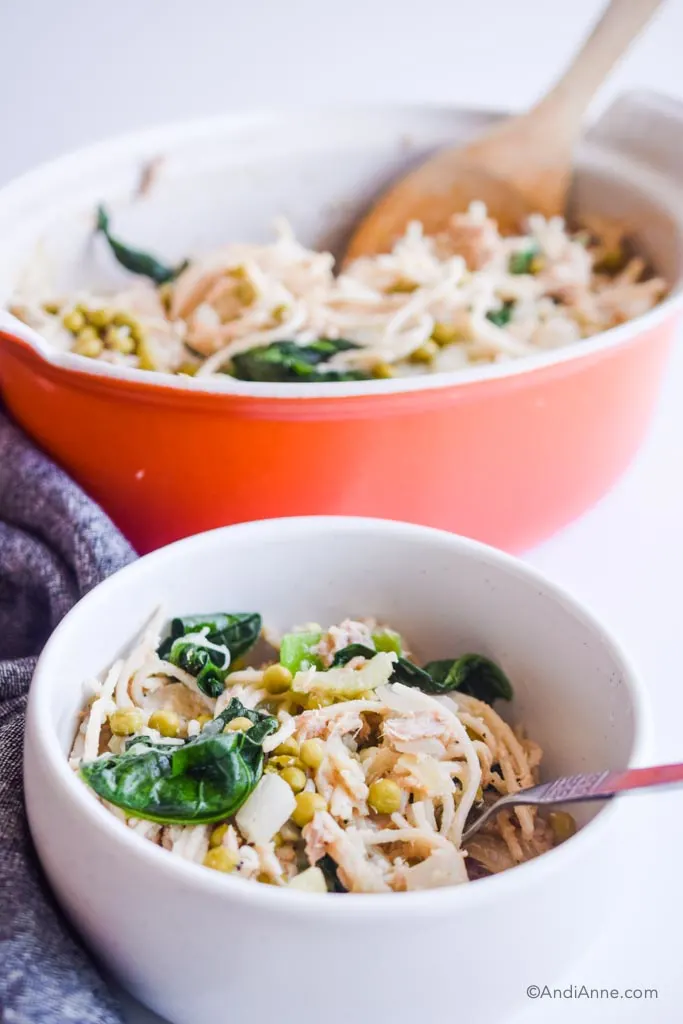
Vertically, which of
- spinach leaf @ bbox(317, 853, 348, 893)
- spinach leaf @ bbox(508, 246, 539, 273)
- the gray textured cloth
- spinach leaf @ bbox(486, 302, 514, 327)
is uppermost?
spinach leaf @ bbox(508, 246, 539, 273)

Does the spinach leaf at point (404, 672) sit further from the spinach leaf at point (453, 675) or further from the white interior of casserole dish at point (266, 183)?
the white interior of casserole dish at point (266, 183)

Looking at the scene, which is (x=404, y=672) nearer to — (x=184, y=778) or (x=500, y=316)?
(x=184, y=778)

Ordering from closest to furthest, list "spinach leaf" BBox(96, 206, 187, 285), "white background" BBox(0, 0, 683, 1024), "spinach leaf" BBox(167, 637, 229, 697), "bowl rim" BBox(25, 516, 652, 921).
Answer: "bowl rim" BBox(25, 516, 652, 921)
"spinach leaf" BBox(167, 637, 229, 697)
"spinach leaf" BBox(96, 206, 187, 285)
"white background" BBox(0, 0, 683, 1024)

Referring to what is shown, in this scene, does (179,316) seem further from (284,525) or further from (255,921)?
(255,921)

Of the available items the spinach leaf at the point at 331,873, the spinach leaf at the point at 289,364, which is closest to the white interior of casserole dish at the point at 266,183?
the spinach leaf at the point at 289,364

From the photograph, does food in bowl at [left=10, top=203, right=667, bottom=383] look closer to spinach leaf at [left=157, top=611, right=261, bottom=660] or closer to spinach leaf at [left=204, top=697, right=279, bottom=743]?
spinach leaf at [left=157, top=611, right=261, bottom=660]

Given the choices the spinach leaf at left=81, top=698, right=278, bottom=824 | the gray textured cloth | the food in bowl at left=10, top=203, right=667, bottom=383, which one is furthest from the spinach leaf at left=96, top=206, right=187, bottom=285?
the spinach leaf at left=81, top=698, right=278, bottom=824
